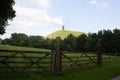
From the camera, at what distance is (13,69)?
1589 centimetres

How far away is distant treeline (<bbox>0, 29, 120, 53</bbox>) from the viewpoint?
109062 millimetres

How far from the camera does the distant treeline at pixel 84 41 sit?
109 metres

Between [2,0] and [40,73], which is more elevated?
[2,0]

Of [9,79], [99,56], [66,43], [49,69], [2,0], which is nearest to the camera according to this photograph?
[9,79]

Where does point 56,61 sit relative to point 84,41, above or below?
below

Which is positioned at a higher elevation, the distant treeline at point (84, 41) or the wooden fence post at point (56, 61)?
the distant treeline at point (84, 41)

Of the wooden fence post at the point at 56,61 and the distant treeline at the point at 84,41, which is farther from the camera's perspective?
the distant treeline at the point at 84,41

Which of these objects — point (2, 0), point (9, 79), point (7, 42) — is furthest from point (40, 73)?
point (7, 42)

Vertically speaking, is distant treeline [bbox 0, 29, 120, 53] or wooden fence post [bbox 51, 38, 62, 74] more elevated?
distant treeline [bbox 0, 29, 120, 53]

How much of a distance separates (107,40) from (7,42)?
6701 centimetres

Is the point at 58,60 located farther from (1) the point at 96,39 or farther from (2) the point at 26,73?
(1) the point at 96,39

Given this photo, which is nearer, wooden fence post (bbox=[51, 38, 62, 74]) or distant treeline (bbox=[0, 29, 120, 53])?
wooden fence post (bbox=[51, 38, 62, 74])

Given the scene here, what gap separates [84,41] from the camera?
130 meters

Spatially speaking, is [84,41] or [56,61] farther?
[84,41]
